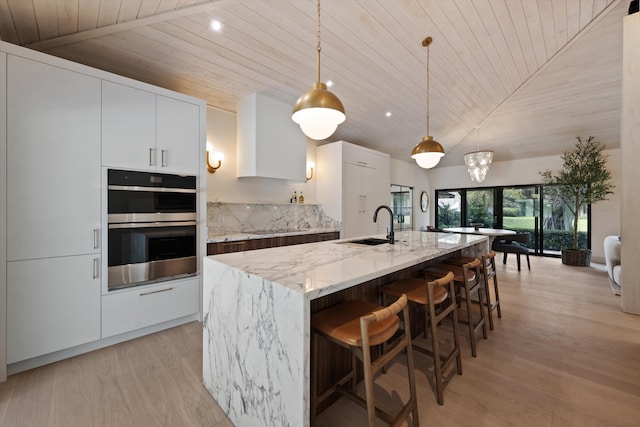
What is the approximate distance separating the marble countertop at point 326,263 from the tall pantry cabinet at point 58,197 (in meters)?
1.36

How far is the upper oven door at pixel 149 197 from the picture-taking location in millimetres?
2412

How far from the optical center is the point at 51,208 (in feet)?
6.92

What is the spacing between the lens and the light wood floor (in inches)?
62.9

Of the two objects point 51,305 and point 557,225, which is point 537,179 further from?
point 51,305

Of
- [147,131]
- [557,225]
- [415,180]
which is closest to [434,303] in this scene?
[147,131]

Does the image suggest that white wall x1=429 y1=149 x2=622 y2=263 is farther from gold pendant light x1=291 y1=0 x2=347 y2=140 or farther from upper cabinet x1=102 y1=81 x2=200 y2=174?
upper cabinet x1=102 y1=81 x2=200 y2=174

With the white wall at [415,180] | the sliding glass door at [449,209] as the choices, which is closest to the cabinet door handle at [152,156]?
the white wall at [415,180]

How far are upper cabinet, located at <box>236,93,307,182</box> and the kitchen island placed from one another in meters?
2.04

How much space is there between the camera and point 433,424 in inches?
60.6

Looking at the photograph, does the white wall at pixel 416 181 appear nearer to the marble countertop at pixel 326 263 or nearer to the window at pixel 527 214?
the window at pixel 527 214

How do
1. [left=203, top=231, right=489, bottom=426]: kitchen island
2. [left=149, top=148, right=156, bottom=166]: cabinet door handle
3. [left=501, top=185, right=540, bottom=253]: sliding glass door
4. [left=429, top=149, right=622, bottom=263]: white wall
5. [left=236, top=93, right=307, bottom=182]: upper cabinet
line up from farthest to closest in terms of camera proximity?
[left=501, top=185, right=540, bottom=253]: sliding glass door → [left=429, top=149, right=622, bottom=263]: white wall → [left=236, top=93, right=307, bottom=182]: upper cabinet → [left=149, top=148, right=156, bottom=166]: cabinet door handle → [left=203, top=231, right=489, bottom=426]: kitchen island

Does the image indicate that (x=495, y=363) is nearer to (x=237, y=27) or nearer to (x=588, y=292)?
(x=588, y=292)

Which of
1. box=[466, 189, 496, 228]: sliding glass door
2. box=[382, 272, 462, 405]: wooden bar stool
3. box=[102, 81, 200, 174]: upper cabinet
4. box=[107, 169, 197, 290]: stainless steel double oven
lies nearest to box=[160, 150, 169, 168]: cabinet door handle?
box=[102, 81, 200, 174]: upper cabinet

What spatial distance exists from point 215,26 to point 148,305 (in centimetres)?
267
